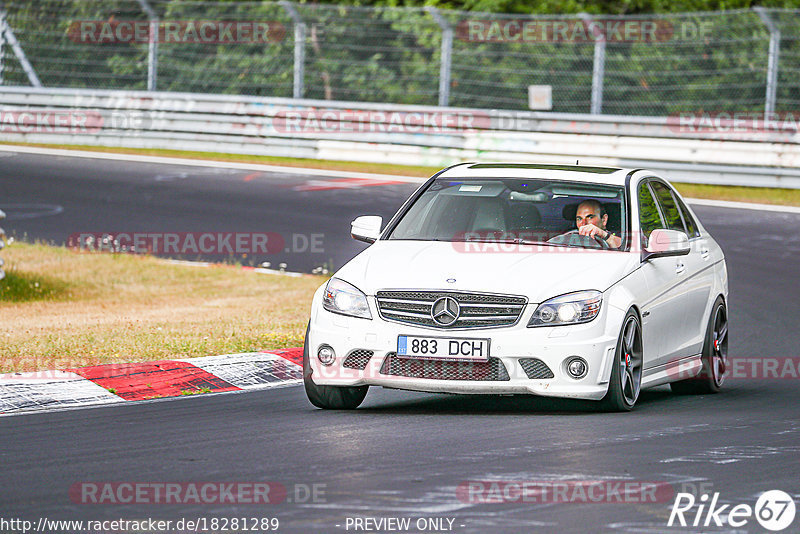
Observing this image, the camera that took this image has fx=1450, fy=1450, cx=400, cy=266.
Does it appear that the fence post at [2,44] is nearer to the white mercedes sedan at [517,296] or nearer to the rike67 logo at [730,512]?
the white mercedes sedan at [517,296]

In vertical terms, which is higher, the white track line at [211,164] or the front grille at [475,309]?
the front grille at [475,309]

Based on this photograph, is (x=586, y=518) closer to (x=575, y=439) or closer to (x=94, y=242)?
(x=575, y=439)

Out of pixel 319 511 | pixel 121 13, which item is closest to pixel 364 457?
pixel 319 511

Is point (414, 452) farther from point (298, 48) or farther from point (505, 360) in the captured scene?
point (298, 48)

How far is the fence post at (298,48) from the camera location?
2562 cm

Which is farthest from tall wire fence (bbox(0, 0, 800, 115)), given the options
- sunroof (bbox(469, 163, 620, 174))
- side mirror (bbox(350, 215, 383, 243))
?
side mirror (bbox(350, 215, 383, 243))

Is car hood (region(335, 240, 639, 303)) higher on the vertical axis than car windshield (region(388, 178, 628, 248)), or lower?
lower

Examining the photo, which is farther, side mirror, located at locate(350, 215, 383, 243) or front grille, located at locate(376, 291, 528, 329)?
side mirror, located at locate(350, 215, 383, 243)

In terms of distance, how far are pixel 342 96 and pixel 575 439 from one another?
62.9 feet

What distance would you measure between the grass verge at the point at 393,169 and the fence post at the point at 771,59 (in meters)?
1.30

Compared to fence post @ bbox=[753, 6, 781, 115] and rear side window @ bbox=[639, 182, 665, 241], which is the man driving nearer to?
rear side window @ bbox=[639, 182, 665, 241]

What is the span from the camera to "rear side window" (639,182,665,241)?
9.41 meters

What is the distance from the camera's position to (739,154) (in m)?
22.3

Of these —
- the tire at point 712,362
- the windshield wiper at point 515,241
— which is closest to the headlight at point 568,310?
the windshield wiper at point 515,241
